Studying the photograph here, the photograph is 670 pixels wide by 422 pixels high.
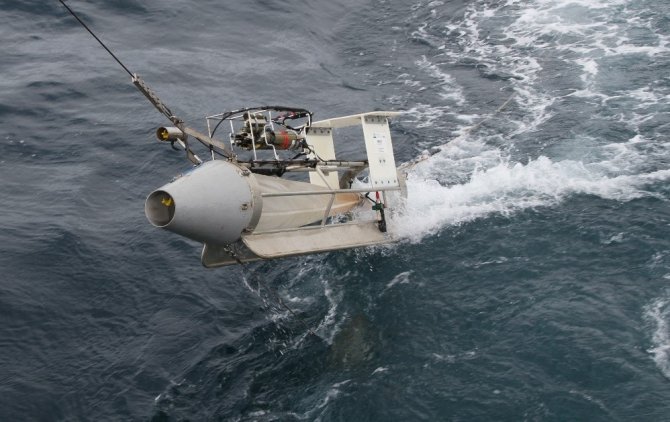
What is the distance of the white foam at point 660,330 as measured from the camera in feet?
62.5

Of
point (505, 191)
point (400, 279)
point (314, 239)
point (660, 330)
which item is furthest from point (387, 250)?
point (660, 330)

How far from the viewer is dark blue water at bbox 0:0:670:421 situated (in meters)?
19.6

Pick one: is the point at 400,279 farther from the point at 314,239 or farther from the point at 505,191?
the point at 505,191

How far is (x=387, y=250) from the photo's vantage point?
1015 inches

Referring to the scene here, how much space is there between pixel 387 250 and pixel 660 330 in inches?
349

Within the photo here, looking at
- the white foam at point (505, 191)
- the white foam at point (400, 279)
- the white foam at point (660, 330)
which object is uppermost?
the white foam at point (505, 191)

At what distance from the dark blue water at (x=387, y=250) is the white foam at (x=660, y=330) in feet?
0.22

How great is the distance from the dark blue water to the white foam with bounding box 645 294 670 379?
7 centimetres

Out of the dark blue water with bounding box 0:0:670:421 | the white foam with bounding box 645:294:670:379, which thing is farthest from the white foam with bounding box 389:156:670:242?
the white foam with bounding box 645:294:670:379

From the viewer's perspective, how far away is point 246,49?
42.2 meters

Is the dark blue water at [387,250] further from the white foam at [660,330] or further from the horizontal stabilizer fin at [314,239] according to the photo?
the horizontal stabilizer fin at [314,239]

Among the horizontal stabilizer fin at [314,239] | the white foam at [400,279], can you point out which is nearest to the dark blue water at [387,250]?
the white foam at [400,279]

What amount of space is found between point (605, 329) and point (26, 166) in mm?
21712

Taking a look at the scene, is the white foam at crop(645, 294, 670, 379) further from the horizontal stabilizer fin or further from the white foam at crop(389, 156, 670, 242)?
the horizontal stabilizer fin
